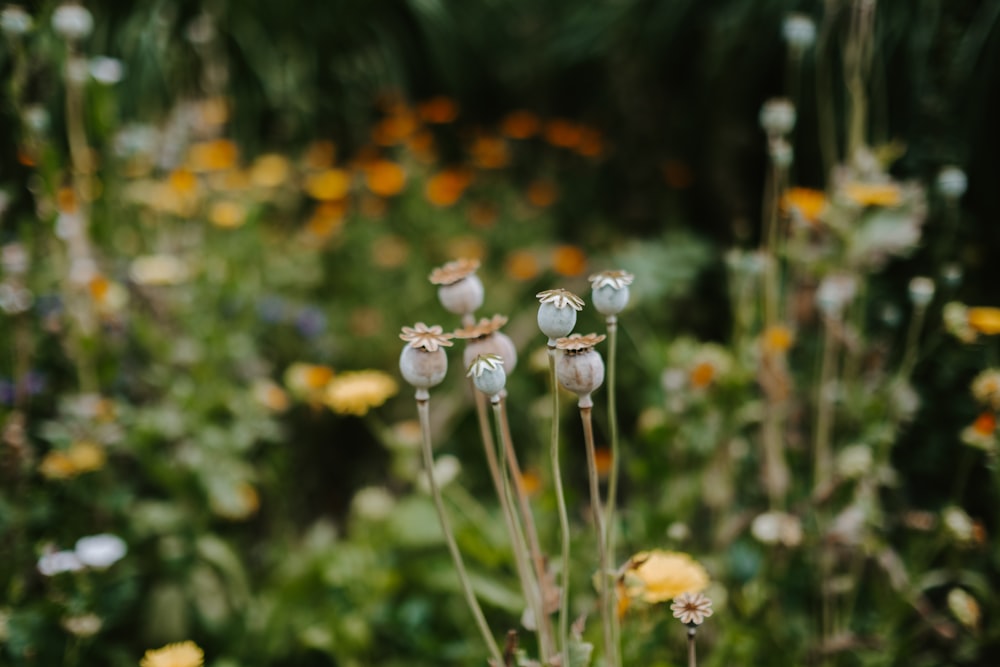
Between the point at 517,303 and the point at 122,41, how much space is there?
1.31m

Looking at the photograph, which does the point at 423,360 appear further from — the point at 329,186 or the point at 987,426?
the point at 329,186

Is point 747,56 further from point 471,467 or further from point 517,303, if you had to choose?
point 471,467

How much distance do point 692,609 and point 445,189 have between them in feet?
5.52

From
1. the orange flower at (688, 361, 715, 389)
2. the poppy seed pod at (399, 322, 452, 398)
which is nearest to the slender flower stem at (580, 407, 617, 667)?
the poppy seed pod at (399, 322, 452, 398)

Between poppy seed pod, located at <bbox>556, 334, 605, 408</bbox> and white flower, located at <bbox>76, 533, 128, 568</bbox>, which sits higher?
poppy seed pod, located at <bbox>556, 334, 605, 408</bbox>

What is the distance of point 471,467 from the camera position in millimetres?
1649

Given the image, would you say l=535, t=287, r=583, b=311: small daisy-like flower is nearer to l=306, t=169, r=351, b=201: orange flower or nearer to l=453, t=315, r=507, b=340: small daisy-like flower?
l=453, t=315, r=507, b=340: small daisy-like flower

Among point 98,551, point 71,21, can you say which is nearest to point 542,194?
point 71,21

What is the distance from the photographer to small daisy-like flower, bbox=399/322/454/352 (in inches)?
23.6

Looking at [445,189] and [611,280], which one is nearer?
[611,280]

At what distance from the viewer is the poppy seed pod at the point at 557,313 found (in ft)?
1.84

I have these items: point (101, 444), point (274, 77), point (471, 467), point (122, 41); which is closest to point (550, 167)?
point (274, 77)

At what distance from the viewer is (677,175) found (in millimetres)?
2115

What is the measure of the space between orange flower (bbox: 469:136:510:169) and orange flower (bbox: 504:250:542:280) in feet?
1.36
